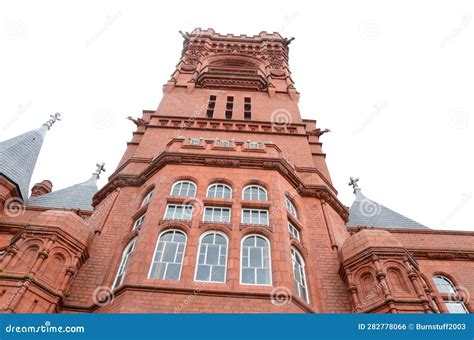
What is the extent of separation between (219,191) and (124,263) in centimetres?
451

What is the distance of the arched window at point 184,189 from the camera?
1487cm

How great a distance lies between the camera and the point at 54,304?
1094 centimetres

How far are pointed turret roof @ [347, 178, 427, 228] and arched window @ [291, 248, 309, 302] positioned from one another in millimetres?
9724

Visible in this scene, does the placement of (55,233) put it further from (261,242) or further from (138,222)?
(261,242)

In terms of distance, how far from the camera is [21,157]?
2114 centimetres

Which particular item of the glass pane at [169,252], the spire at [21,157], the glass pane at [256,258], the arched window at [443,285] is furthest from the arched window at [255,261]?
the spire at [21,157]

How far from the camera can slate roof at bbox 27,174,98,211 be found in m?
23.3

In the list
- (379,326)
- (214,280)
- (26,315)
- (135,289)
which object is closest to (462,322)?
(379,326)

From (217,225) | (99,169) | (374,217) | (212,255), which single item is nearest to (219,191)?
(217,225)

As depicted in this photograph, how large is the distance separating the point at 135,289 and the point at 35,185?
79.4 feet

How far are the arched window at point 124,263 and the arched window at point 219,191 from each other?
11.1 ft

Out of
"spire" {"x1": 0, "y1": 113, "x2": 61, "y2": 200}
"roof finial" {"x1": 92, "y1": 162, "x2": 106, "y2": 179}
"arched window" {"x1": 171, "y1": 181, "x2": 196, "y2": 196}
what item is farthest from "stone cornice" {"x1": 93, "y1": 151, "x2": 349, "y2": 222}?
"roof finial" {"x1": 92, "y1": 162, "x2": 106, "y2": 179}

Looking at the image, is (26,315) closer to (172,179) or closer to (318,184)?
(172,179)

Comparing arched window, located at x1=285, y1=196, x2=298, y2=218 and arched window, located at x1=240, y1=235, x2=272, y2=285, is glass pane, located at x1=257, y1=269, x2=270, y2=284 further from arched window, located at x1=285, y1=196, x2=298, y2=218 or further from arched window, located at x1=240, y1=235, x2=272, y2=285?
arched window, located at x1=285, y1=196, x2=298, y2=218
